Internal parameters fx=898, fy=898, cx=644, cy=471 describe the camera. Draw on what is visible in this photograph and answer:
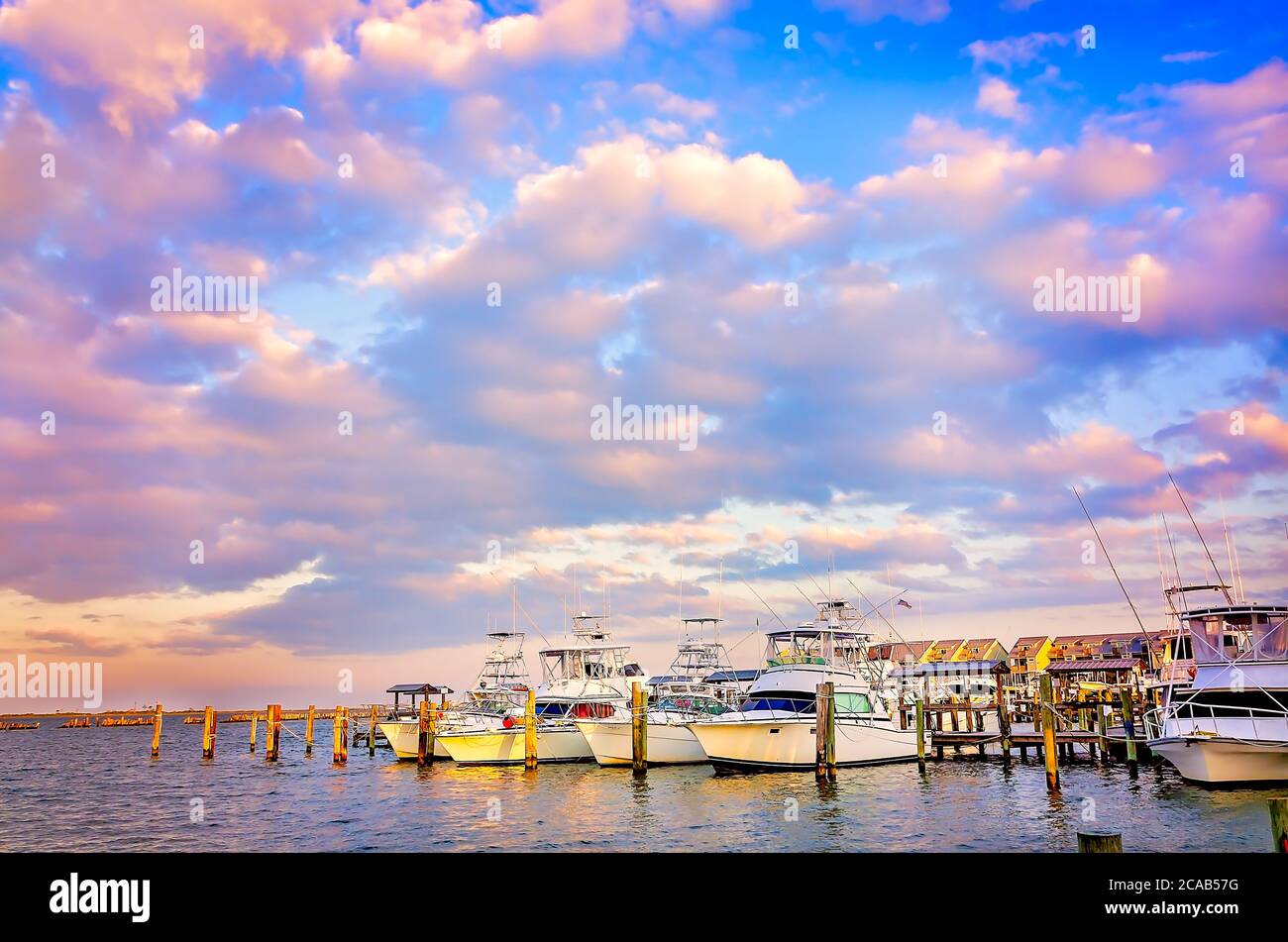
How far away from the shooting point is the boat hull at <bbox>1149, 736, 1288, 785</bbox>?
31.3 meters

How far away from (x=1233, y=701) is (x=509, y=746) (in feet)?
113

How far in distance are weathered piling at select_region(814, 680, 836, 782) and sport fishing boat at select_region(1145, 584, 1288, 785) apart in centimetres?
1251

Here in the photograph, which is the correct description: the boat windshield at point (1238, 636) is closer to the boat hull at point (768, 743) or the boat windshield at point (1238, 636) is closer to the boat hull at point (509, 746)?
the boat hull at point (768, 743)

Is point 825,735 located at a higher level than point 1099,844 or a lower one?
lower

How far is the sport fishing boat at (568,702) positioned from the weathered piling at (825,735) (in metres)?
13.8

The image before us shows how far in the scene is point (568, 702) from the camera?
5381cm

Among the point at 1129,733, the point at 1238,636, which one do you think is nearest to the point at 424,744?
the point at 1129,733

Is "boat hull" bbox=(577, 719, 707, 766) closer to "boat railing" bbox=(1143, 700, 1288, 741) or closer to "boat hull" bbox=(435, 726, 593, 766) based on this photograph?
"boat hull" bbox=(435, 726, 593, 766)

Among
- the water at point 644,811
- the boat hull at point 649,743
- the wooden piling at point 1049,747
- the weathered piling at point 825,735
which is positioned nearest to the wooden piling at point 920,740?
the water at point 644,811

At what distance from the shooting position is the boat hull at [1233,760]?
31344mm

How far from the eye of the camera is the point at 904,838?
83.9 ft

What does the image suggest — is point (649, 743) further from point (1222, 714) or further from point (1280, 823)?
point (1280, 823)

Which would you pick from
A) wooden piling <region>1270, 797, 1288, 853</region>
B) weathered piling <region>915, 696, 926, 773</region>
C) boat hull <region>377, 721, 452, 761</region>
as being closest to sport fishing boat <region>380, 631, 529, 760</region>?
boat hull <region>377, 721, 452, 761</region>
